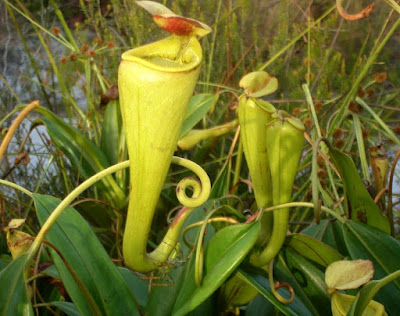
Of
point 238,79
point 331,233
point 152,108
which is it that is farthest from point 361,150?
point 238,79

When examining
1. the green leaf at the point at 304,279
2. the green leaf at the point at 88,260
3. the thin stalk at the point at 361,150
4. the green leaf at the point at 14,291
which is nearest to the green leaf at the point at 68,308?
the green leaf at the point at 88,260

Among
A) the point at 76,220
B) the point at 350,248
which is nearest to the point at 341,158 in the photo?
the point at 350,248

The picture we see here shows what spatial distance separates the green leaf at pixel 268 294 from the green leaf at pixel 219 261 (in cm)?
5

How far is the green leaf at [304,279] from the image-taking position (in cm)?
72

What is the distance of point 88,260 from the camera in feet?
2.23

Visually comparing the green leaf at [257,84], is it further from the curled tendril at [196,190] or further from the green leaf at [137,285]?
the green leaf at [137,285]

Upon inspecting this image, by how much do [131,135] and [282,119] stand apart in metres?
0.21

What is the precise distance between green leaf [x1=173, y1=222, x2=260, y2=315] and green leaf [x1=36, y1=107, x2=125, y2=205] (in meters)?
0.63

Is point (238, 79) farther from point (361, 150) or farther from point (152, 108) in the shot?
point (152, 108)

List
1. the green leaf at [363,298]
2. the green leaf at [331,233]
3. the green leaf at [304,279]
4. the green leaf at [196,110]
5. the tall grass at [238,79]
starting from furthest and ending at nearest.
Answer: the tall grass at [238,79]
the green leaf at [196,110]
the green leaf at [331,233]
the green leaf at [304,279]
the green leaf at [363,298]

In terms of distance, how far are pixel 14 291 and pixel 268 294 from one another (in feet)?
1.05

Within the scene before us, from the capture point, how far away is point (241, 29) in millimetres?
2123

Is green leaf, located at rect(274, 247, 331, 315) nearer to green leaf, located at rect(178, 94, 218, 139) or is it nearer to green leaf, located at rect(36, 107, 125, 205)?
green leaf, located at rect(178, 94, 218, 139)

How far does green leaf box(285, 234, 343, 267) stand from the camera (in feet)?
2.39
